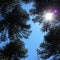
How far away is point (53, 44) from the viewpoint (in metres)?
16.7

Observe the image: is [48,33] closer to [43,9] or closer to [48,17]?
[48,17]

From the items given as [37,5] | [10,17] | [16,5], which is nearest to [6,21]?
[10,17]

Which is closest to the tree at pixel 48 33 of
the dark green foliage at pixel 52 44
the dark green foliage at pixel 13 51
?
the dark green foliage at pixel 52 44

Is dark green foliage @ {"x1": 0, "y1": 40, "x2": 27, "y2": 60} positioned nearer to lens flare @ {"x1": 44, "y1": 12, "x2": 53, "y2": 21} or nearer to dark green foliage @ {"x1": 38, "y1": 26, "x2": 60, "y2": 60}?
dark green foliage @ {"x1": 38, "y1": 26, "x2": 60, "y2": 60}

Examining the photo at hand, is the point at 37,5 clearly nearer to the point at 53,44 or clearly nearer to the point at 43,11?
the point at 43,11

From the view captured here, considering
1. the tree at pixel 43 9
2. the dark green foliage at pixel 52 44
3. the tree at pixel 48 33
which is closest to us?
the tree at pixel 43 9

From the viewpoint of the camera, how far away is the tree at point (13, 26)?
1630 centimetres

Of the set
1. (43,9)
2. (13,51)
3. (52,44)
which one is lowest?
(13,51)

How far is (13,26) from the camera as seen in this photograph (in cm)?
1692

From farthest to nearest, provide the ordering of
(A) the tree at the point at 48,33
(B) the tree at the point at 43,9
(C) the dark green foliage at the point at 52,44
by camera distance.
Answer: (C) the dark green foliage at the point at 52,44, (A) the tree at the point at 48,33, (B) the tree at the point at 43,9

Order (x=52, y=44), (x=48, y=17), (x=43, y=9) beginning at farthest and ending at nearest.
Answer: (x=52, y=44) < (x=48, y=17) < (x=43, y=9)

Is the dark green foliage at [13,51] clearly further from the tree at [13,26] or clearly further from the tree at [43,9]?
the tree at [43,9]

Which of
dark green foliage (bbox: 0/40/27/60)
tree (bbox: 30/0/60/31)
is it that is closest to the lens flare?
tree (bbox: 30/0/60/31)

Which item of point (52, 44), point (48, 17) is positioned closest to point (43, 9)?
point (48, 17)
